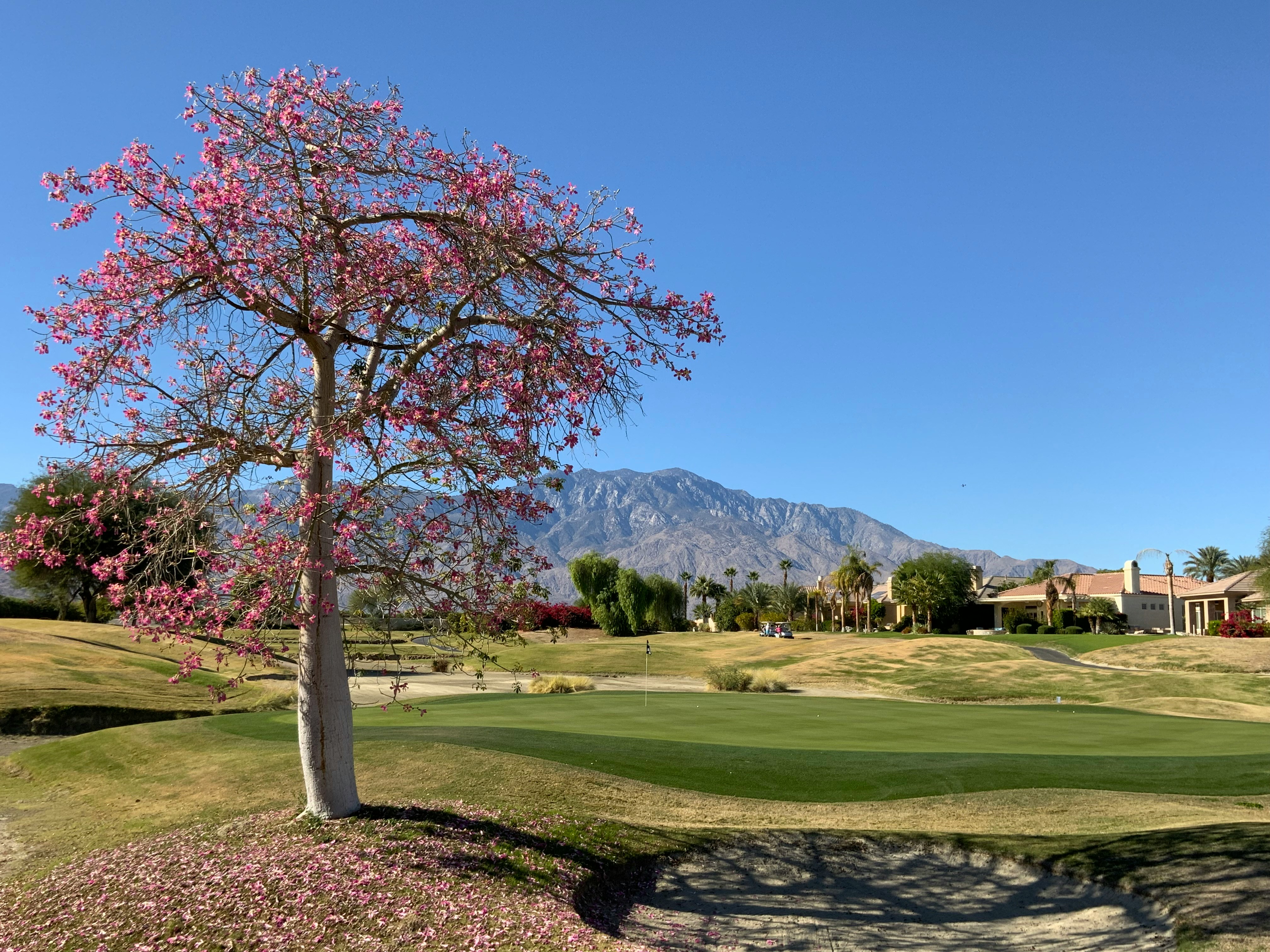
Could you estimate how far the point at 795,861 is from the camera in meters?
12.2

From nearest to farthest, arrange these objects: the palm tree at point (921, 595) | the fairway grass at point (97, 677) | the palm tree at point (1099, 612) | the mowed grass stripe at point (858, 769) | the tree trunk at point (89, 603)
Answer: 1. the mowed grass stripe at point (858, 769)
2. the fairway grass at point (97, 677)
3. the tree trunk at point (89, 603)
4. the palm tree at point (1099, 612)
5. the palm tree at point (921, 595)

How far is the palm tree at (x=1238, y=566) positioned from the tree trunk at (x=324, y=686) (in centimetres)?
10810

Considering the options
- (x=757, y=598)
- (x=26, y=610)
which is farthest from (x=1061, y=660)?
(x=26, y=610)

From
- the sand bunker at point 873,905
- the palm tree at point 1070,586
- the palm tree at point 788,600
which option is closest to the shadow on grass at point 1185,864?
the sand bunker at point 873,905

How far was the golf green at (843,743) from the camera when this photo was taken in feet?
55.9

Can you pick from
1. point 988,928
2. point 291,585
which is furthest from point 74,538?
point 988,928

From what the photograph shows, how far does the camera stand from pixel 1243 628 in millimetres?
62875

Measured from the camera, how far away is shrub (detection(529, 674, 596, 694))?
134 ft

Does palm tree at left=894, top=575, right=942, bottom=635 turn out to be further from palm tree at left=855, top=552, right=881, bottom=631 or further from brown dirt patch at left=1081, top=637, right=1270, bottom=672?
brown dirt patch at left=1081, top=637, right=1270, bottom=672

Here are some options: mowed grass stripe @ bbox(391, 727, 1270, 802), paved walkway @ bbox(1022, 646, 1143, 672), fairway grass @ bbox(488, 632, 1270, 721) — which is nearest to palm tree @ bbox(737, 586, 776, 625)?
fairway grass @ bbox(488, 632, 1270, 721)

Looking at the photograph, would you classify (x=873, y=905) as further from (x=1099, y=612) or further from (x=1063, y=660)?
(x=1099, y=612)

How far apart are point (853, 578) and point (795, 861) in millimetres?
87967

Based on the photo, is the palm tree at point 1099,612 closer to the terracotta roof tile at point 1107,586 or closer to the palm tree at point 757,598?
the terracotta roof tile at point 1107,586

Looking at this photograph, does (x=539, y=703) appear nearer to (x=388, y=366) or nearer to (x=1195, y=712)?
(x=388, y=366)
